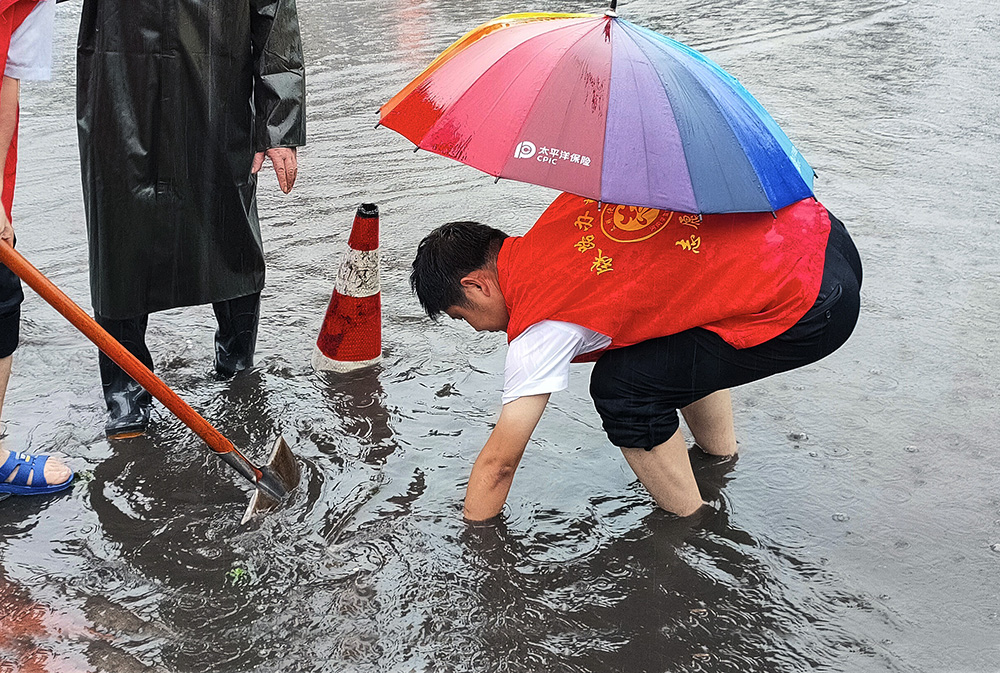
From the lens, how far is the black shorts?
3066 mm

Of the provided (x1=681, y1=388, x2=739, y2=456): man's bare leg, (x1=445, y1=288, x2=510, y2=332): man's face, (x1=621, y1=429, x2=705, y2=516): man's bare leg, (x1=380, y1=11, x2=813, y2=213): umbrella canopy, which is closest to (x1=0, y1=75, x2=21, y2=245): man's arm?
(x1=380, y1=11, x2=813, y2=213): umbrella canopy

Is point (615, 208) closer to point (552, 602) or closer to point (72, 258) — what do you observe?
point (552, 602)

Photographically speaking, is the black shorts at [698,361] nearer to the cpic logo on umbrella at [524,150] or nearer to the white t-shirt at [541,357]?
the white t-shirt at [541,357]

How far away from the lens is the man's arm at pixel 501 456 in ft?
9.77

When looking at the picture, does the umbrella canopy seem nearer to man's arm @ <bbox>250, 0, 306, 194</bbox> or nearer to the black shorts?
the black shorts

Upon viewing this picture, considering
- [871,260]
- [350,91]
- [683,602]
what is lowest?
[683,602]

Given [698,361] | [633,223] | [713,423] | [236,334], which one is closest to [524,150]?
[633,223]

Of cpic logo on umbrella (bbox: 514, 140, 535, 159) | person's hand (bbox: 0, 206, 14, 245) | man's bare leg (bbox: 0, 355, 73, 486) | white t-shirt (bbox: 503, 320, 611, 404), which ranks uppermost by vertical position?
cpic logo on umbrella (bbox: 514, 140, 535, 159)

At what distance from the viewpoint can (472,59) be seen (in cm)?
309

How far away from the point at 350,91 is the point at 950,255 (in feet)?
17.0

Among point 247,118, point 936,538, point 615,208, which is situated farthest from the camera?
point 247,118

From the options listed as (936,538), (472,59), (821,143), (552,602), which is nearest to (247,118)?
(472,59)

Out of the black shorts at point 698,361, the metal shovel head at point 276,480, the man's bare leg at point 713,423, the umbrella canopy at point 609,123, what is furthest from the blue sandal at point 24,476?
the man's bare leg at point 713,423

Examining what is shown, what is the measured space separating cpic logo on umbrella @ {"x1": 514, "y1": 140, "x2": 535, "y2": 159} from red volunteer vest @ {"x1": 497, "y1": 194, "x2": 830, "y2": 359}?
1.18 ft
